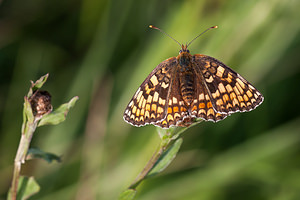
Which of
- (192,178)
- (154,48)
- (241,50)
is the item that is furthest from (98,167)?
(241,50)

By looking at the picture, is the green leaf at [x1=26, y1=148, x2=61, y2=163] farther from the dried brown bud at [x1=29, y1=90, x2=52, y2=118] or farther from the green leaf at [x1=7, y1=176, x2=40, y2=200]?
the dried brown bud at [x1=29, y1=90, x2=52, y2=118]

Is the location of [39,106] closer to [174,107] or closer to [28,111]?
[28,111]

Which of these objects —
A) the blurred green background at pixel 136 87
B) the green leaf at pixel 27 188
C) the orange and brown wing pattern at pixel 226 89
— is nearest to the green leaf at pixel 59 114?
the green leaf at pixel 27 188

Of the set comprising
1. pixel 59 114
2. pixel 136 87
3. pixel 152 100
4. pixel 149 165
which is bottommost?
pixel 149 165

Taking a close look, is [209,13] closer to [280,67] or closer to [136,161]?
[280,67]


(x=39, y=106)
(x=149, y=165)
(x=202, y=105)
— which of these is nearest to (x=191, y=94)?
(x=202, y=105)

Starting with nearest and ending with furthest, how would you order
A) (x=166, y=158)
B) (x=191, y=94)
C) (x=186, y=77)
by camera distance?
(x=166, y=158), (x=191, y=94), (x=186, y=77)

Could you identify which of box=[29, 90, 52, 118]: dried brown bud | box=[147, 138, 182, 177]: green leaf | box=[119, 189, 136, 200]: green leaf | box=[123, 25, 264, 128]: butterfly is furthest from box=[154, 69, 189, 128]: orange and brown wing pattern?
box=[29, 90, 52, 118]: dried brown bud
